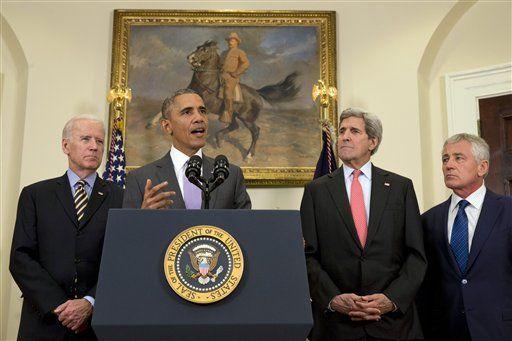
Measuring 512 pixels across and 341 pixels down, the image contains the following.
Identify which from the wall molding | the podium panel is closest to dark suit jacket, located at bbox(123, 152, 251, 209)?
the podium panel

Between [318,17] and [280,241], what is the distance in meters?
4.31

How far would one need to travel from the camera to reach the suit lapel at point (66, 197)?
338 centimetres

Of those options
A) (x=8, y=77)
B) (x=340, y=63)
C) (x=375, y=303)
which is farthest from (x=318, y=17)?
(x=375, y=303)

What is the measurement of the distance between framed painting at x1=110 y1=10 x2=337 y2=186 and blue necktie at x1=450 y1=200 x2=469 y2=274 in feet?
7.12

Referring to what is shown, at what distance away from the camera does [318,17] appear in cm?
607

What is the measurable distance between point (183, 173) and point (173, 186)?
13 cm

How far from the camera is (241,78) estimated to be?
5.98 meters

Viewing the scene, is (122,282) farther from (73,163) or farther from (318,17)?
(318,17)

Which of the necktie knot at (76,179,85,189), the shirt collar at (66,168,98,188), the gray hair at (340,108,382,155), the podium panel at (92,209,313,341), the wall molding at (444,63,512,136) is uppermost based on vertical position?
the wall molding at (444,63,512,136)

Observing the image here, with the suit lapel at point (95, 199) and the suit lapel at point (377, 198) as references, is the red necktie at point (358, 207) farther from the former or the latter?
the suit lapel at point (95, 199)

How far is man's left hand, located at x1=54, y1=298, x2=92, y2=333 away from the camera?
305 centimetres

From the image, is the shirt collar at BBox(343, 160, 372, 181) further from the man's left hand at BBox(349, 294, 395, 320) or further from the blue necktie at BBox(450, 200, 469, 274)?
the man's left hand at BBox(349, 294, 395, 320)

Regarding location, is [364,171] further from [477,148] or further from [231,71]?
[231,71]

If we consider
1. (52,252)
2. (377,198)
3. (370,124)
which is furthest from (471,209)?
(52,252)
